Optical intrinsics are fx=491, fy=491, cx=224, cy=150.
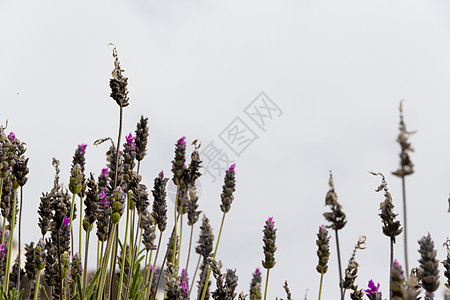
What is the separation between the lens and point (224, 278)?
173cm

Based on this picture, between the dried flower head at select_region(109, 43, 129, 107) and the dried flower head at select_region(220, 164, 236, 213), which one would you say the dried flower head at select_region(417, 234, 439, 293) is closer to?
the dried flower head at select_region(109, 43, 129, 107)

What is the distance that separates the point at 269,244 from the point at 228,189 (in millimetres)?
423

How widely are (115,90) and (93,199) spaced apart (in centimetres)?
51

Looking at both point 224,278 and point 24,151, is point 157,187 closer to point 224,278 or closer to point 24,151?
point 24,151

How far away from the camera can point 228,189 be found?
3092 millimetres

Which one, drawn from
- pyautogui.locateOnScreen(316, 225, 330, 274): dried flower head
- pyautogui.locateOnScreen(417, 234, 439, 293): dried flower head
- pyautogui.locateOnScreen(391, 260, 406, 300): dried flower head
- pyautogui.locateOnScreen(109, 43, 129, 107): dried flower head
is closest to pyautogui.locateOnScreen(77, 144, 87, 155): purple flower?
pyautogui.locateOnScreen(109, 43, 129, 107): dried flower head

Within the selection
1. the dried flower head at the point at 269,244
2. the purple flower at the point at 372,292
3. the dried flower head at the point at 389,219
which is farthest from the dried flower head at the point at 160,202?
the dried flower head at the point at 389,219

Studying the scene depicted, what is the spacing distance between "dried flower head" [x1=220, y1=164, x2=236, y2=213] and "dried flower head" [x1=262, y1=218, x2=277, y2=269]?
269 mm

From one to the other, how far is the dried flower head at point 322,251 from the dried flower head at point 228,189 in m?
0.79

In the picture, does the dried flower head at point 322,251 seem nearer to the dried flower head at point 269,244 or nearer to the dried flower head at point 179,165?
the dried flower head at point 269,244

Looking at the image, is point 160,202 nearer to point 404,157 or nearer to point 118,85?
point 118,85

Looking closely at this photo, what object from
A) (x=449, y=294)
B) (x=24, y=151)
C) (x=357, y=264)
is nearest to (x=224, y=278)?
(x=357, y=264)

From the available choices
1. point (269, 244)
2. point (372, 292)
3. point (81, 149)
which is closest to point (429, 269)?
point (372, 292)

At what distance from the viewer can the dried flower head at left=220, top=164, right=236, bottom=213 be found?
121 inches
